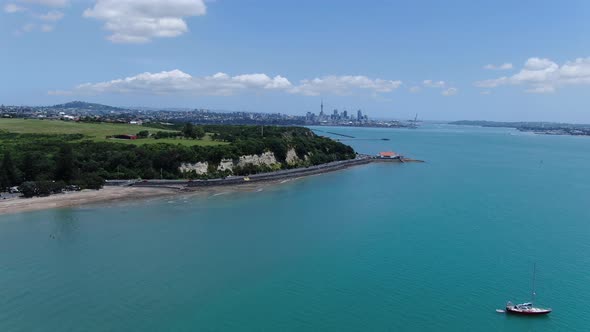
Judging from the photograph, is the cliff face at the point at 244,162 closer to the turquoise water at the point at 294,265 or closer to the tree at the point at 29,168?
the turquoise water at the point at 294,265

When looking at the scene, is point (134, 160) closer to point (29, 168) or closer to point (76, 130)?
point (29, 168)

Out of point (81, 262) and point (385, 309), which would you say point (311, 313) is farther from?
point (81, 262)

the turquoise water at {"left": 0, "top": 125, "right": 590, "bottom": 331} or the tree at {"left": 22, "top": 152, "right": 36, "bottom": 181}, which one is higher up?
the tree at {"left": 22, "top": 152, "right": 36, "bottom": 181}

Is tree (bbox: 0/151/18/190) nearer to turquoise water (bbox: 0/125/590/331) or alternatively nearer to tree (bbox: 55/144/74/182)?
tree (bbox: 55/144/74/182)

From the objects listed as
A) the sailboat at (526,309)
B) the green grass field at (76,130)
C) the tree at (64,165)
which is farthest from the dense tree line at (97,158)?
the sailboat at (526,309)

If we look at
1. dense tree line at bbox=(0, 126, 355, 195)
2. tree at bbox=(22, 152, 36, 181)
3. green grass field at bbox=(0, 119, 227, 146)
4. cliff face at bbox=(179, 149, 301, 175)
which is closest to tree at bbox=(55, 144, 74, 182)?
dense tree line at bbox=(0, 126, 355, 195)

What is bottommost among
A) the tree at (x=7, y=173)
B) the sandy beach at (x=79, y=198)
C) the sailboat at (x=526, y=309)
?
Answer: the sailboat at (x=526, y=309)
